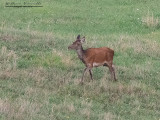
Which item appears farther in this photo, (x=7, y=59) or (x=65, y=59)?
(x=65, y=59)

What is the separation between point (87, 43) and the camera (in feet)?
55.6

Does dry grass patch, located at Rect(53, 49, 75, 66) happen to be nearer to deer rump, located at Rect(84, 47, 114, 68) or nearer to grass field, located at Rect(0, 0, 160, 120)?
grass field, located at Rect(0, 0, 160, 120)

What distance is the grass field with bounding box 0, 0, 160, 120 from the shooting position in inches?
398

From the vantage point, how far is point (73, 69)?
13734mm

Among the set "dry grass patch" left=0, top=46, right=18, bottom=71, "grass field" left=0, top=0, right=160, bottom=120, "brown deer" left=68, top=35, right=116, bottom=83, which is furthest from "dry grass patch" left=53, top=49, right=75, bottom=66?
"dry grass patch" left=0, top=46, right=18, bottom=71

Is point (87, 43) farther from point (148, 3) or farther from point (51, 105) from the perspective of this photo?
point (148, 3)

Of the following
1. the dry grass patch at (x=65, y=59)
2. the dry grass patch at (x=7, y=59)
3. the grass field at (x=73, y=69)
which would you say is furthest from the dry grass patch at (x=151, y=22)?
the dry grass patch at (x=7, y=59)

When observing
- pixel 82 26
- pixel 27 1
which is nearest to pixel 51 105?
pixel 82 26

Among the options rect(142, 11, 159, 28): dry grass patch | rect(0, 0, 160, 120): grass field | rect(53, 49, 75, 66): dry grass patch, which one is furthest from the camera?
rect(142, 11, 159, 28): dry grass patch

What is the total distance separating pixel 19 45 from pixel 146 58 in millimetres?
4243

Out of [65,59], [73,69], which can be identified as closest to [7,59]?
[65,59]

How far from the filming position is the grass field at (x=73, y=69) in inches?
398

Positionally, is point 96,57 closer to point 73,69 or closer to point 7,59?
point 73,69

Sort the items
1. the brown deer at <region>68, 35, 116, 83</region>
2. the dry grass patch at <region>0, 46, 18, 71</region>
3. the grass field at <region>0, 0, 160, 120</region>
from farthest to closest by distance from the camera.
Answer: the dry grass patch at <region>0, 46, 18, 71</region> → the brown deer at <region>68, 35, 116, 83</region> → the grass field at <region>0, 0, 160, 120</region>
